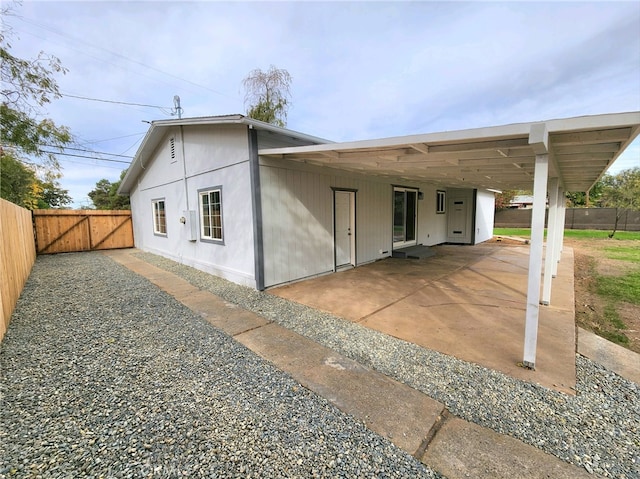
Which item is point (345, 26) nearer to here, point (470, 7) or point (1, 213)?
point (470, 7)

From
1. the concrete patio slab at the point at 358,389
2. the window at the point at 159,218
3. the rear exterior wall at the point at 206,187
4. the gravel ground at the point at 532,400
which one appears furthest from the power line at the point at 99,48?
the gravel ground at the point at 532,400

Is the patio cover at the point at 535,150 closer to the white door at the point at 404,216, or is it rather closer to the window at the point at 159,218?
the white door at the point at 404,216

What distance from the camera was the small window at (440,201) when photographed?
12250 mm

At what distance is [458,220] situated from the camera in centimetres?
1287

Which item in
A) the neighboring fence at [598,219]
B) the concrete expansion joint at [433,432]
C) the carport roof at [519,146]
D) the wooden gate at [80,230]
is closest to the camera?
the concrete expansion joint at [433,432]

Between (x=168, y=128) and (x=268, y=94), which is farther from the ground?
(x=268, y=94)

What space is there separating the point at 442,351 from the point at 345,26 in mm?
8553

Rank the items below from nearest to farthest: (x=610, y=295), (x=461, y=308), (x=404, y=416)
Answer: (x=404, y=416) → (x=461, y=308) → (x=610, y=295)

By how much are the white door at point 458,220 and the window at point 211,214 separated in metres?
10.4

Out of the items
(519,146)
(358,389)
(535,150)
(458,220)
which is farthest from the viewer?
(458,220)

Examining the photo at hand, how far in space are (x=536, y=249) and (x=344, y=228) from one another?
4.91m

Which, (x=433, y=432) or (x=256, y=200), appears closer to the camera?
(x=433, y=432)

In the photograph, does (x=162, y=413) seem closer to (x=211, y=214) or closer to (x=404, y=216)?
(x=211, y=214)

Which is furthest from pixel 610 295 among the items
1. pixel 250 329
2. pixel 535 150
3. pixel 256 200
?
Result: pixel 256 200
